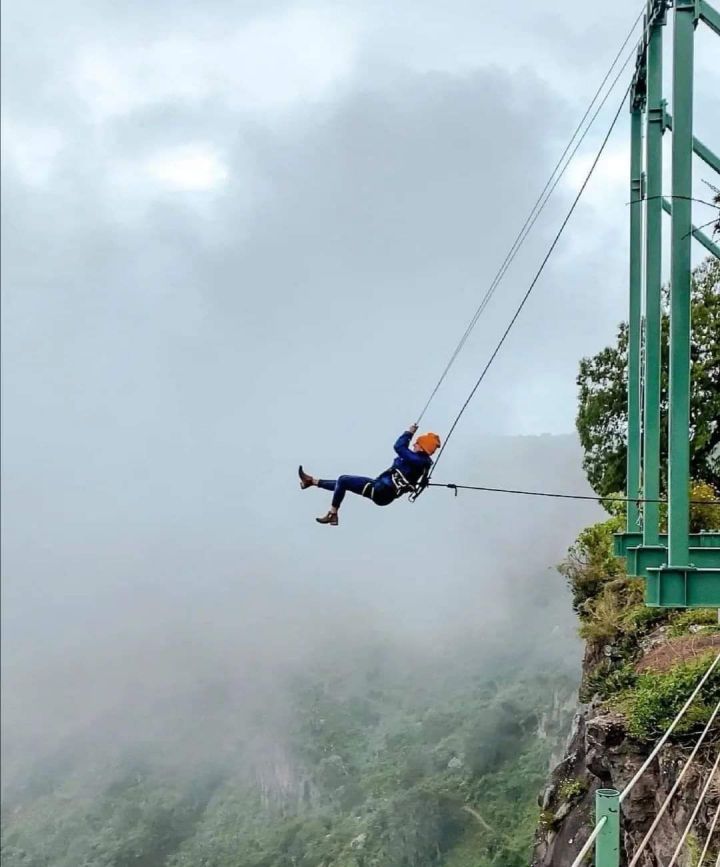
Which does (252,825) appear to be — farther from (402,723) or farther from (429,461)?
(429,461)

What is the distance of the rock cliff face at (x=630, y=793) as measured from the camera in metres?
7.40

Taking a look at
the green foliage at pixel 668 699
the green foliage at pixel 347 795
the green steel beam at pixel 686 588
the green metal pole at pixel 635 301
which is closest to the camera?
the green steel beam at pixel 686 588

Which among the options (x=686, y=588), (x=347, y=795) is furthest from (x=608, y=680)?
(x=347, y=795)

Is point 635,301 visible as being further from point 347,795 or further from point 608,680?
point 347,795

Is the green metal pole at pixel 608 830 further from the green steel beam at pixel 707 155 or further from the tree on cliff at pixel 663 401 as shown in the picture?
the tree on cliff at pixel 663 401

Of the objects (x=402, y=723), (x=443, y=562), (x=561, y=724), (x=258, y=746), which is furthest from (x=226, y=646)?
(x=561, y=724)

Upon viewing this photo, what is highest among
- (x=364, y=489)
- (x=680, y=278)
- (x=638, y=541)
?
(x=680, y=278)

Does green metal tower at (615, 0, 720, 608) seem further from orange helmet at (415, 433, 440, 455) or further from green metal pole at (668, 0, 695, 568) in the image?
orange helmet at (415, 433, 440, 455)

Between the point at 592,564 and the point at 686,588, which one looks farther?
the point at 592,564

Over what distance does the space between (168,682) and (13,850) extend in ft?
120

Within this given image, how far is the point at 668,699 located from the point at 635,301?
470 cm

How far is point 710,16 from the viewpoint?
23.8 ft

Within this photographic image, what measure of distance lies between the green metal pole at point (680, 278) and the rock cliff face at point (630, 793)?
7.25 feet

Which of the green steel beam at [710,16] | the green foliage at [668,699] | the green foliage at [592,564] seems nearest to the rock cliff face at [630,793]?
the green foliage at [668,699]
